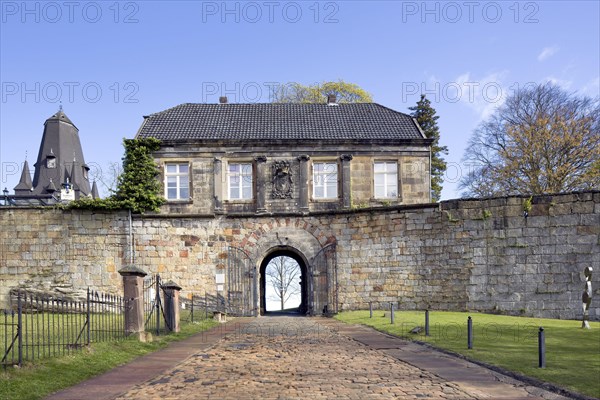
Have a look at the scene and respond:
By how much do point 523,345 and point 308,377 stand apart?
5.36 m

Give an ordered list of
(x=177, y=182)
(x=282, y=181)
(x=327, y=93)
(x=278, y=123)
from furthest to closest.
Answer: (x=327, y=93), (x=278, y=123), (x=177, y=182), (x=282, y=181)

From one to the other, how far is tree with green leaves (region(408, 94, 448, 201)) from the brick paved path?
110 ft

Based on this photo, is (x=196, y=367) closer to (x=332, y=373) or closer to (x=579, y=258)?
(x=332, y=373)

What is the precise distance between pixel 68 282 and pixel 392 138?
15.8 m

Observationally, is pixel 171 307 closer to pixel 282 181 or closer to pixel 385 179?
pixel 282 181

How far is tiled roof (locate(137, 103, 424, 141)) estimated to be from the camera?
2675 cm

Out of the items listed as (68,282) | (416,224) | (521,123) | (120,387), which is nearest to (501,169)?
(521,123)

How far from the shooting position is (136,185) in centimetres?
2514

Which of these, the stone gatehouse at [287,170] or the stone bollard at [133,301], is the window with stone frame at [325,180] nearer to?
the stone gatehouse at [287,170]

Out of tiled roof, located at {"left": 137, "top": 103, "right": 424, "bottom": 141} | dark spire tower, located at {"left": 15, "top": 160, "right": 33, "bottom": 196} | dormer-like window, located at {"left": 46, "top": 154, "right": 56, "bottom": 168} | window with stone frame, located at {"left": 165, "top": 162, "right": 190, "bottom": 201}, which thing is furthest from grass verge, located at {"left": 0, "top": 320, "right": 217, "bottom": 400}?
dormer-like window, located at {"left": 46, "top": 154, "right": 56, "bottom": 168}

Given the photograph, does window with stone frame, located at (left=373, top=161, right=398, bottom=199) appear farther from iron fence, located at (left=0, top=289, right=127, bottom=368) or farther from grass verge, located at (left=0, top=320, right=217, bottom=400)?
grass verge, located at (left=0, top=320, right=217, bottom=400)

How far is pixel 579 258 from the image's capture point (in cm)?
1944

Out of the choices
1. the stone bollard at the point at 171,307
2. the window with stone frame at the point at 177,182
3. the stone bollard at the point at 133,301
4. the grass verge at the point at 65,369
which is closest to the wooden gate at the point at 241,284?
the window with stone frame at the point at 177,182

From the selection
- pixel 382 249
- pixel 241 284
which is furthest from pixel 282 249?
pixel 382 249
